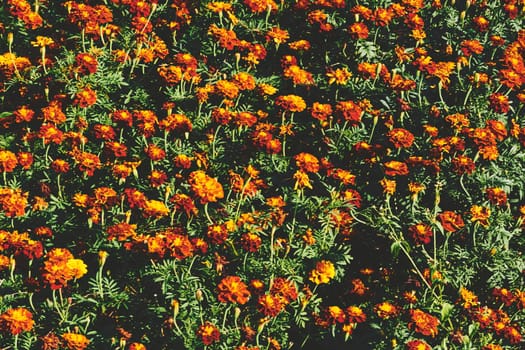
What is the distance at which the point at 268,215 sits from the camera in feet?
10.7

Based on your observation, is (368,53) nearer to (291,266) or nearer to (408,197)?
(408,197)

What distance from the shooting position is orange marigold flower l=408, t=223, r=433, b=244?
3.15 meters

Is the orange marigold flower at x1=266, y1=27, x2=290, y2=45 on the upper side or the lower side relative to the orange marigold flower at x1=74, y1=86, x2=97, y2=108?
upper

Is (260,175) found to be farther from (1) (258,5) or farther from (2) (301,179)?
(1) (258,5)

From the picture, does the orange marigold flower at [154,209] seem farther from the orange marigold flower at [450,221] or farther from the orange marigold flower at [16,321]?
the orange marigold flower at [450,221]

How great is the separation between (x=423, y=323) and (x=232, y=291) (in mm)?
734

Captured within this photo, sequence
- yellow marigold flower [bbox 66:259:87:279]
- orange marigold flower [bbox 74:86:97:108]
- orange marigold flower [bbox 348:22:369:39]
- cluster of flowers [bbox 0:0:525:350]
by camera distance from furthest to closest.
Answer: orange marigold flower [bbox 348:22:369:39] → orange marigold flower [bbox 74:86:97:108] → cluster of flowers [bbox 0:0:525:350] → yellow marigold flower [bbox 66:259:87:279]

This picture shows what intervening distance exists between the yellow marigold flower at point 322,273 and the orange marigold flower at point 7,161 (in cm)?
132

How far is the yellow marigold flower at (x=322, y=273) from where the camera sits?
121 inches

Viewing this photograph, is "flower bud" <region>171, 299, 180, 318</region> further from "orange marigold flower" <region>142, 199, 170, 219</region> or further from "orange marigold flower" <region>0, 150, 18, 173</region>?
"orange marigold flower" <region>0, 150, 18, 173</region>

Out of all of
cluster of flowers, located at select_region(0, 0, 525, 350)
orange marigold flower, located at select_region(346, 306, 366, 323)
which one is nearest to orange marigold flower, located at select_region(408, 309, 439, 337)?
cluster of flowers, located at select_region(0, 0, 525, 350)

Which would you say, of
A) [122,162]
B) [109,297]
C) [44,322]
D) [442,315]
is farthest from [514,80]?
[44,322]

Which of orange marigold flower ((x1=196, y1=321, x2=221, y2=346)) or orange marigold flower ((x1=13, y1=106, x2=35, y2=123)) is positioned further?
orange marigold flower ((x1=13, y1=106, x2=35, y2=123))

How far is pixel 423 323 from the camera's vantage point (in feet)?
9.45
